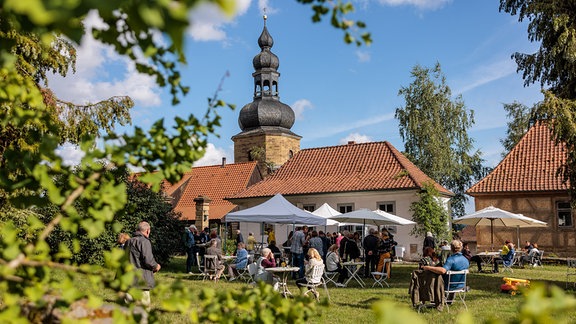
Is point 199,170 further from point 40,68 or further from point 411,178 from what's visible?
point 40,68

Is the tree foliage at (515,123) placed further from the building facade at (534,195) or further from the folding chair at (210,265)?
the folding chair at (210,265)

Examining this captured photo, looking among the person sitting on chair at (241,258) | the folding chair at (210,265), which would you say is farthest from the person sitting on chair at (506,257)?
the folding chair at (210,265)

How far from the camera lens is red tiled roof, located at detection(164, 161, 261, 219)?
40219 mm

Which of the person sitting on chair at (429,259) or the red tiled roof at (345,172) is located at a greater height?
the red tiled roof at (345,172)

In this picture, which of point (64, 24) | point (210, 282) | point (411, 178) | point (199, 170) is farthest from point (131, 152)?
point (199, 170)

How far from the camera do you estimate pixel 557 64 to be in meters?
13.1

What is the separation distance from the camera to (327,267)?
14.4 metres

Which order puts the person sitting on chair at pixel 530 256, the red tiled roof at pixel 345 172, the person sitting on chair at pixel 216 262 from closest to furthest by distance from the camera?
the person sitting on chair at pixel 216 262
the person sitting on chair at pixel 530 256
the red tiled roof at pixel 345 172

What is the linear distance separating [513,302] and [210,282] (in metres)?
7.84

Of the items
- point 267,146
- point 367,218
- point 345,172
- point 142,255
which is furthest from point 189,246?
point 267,146

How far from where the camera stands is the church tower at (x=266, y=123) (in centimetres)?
5184

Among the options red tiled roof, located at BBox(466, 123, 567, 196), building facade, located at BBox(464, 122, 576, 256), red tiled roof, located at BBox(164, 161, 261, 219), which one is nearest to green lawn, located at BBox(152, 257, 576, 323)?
building facade, located at BBox(464, 122, 576, 256)

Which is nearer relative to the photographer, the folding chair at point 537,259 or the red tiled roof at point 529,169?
the folding chair at point 537,259

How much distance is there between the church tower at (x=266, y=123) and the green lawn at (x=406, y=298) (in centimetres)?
3316
